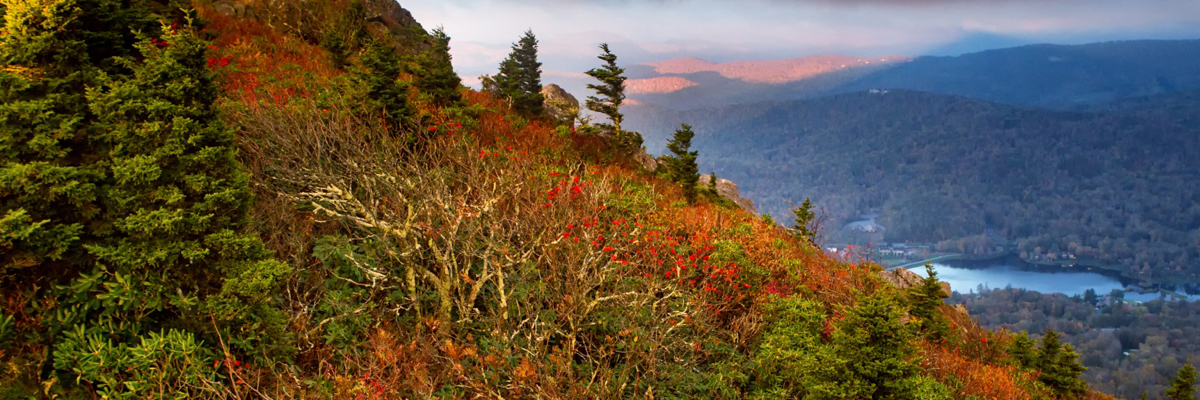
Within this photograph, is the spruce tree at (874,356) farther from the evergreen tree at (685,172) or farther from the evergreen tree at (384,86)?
the evergreen tree at (685,172)

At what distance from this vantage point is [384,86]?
36.9ft

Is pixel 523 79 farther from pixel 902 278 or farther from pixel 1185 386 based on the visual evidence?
pixel 1185 386

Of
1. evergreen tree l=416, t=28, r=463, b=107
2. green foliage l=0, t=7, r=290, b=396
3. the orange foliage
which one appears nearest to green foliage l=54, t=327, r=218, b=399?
green foliage l=0, t=7, r=290, b=396

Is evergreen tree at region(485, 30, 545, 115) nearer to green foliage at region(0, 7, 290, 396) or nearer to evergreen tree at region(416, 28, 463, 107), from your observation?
evergreen tree at region(416, 28, 463, 107)

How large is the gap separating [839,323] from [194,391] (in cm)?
713

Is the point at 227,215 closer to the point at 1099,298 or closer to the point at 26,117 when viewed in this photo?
the point at 26,117

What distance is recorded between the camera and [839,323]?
6.66m

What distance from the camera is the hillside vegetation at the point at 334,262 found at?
14.3 feet

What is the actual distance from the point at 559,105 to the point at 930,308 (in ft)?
51.1

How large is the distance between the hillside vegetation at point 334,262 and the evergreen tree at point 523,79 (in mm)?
5037

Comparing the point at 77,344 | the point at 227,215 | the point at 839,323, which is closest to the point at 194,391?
the point at 77,344

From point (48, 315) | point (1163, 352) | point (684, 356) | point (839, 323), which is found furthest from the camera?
point (1163, 352)

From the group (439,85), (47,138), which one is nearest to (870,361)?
(47,138)

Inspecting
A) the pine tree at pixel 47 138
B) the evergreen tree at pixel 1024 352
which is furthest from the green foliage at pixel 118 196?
the evergreen tree at pixel 1024 352
